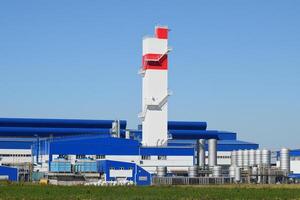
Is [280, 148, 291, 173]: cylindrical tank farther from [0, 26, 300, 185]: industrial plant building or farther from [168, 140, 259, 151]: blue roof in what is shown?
[168, 140, 259, 151]: blue roof

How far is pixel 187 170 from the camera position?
104 meters

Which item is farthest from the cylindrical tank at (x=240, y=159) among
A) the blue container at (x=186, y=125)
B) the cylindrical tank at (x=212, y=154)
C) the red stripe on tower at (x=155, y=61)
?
the blue container at (x=186, y=125)

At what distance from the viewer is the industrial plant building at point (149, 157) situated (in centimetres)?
9544

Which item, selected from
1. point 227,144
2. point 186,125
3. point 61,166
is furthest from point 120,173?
point 186,125

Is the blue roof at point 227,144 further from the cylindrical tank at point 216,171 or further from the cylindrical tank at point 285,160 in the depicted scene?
the cylindrical tank at point 285,160

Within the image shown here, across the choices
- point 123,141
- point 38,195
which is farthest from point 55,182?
point 38,195

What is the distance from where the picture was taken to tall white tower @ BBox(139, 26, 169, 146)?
4166 inches

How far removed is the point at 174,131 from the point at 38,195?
7799 cm

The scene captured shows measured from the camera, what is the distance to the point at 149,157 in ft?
343

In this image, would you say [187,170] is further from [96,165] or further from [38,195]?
[38,195]

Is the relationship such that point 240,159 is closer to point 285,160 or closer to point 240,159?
point 240,159

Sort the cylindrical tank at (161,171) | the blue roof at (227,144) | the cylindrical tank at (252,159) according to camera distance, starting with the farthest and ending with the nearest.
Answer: the blue roof at (227,144), the cylindrical tank at (252,159), the cylindrical tank at (161,171)

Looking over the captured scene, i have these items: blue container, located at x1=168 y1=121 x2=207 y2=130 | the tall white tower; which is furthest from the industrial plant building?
blue container, located at x1=168 y1=121 x2=207 y2=130

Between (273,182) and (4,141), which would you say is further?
(4,141)
